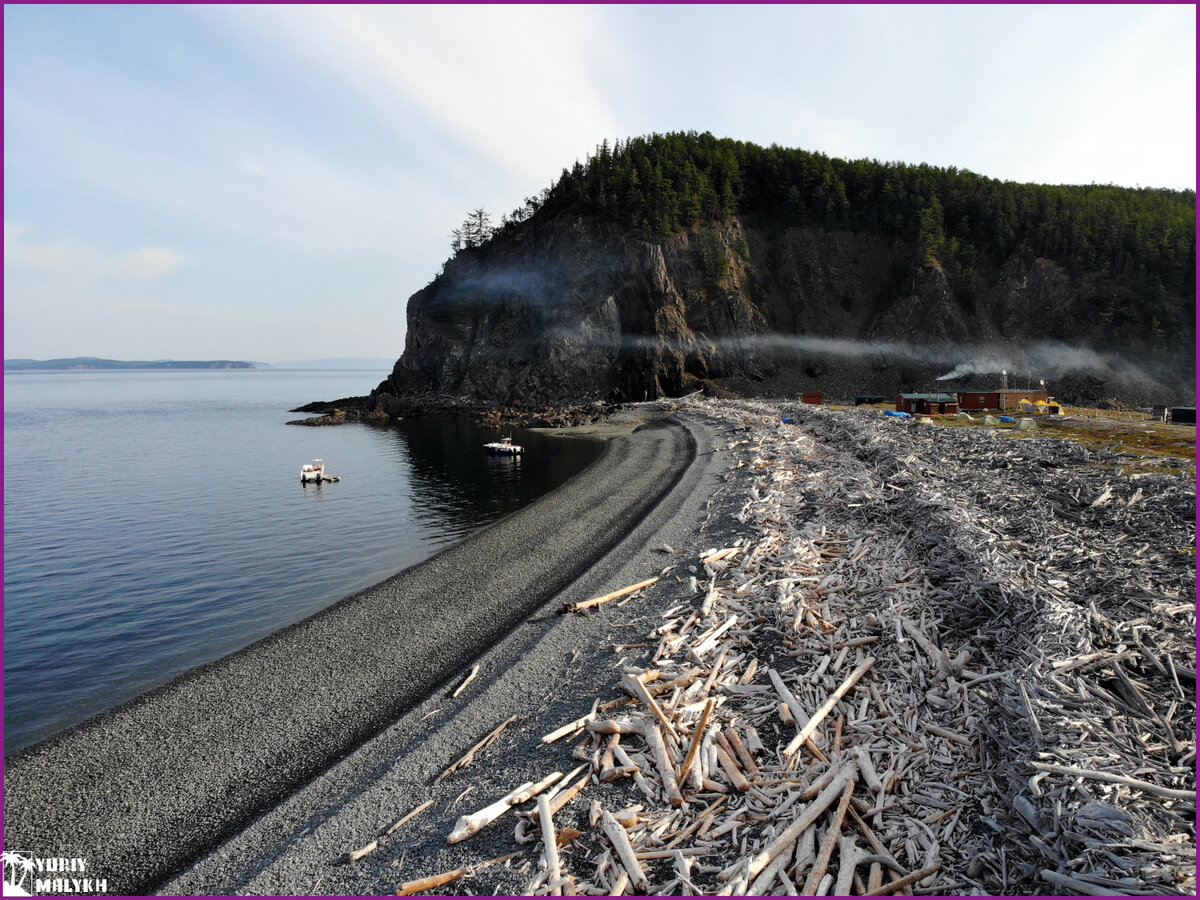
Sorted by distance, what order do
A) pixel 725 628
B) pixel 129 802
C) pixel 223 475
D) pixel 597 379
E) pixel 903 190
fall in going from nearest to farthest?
pixel 129 802, pixel 725 628, pixel 223 475, pixel 597 379, pixel 903 190

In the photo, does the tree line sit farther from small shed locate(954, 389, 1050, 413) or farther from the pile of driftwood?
the pile of driftwood

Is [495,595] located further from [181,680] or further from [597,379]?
[597,379]

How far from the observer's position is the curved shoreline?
10445 mm

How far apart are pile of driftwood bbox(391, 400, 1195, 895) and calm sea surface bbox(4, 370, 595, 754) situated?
13.3 meters

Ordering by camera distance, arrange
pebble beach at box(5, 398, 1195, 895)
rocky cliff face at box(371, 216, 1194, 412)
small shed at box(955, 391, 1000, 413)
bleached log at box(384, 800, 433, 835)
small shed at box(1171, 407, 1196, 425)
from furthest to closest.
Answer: rocky cliff face at box(371, 216, 1194, 412)
small shed at box(955, 391, 1000, 413)
small shed at box(1171, 407, 1196, 425)
bleached log at box(384, 800, 433, 835)
pebble beach at box(5, 398, 1195, 895)

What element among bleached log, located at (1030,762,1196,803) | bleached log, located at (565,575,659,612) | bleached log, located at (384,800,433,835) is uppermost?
bleached log, located at (1030,762,1196,803)

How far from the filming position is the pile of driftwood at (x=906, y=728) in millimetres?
6879

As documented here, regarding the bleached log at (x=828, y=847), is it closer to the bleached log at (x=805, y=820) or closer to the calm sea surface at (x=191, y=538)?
the bleached log at (x=805, y=820)

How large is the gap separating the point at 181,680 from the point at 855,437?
37.6 meters

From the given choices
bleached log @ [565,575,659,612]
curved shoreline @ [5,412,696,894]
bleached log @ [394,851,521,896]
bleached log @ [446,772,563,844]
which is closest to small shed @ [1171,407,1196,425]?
curved shoreline @ [5,412,696,894]

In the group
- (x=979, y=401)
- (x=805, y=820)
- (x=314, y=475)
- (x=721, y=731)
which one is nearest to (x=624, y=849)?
(x=805, y=820)

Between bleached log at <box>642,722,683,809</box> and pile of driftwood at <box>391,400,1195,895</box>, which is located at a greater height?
pile of driftwood at <box>391,400,1195,895</box>

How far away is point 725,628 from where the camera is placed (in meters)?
13.7

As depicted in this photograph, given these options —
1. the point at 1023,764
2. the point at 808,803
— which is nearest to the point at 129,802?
the point at 808,803
